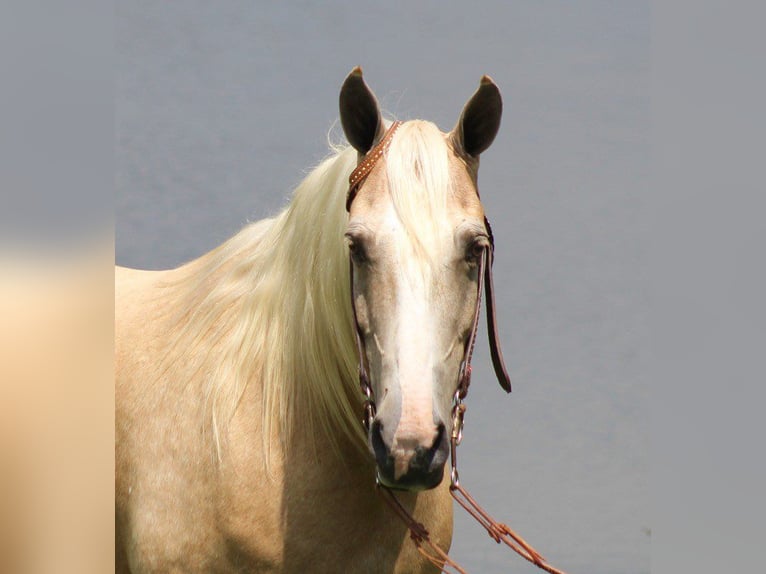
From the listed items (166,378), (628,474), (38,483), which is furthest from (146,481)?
(628,474)

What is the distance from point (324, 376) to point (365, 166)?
41cm

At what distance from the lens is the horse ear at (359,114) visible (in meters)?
1.93

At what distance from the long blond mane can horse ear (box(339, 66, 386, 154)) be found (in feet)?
0.19

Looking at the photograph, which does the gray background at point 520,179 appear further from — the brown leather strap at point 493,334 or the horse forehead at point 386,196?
the horse forehead at point 386,196

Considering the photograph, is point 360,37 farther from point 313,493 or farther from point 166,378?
point 313,493

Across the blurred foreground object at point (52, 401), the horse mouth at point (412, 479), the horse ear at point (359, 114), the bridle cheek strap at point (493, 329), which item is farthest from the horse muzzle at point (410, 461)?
the blurred foreground object at point (52, 401)

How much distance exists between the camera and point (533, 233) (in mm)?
4172

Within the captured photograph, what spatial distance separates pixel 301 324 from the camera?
6.85 ft

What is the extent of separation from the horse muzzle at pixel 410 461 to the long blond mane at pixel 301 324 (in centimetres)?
36

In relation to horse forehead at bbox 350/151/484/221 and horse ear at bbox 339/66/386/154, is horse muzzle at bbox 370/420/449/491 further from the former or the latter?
horse ear at bbox 339/66/386/154

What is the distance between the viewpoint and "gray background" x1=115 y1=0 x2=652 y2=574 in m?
4.17

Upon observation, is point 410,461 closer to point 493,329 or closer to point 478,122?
point 493,329

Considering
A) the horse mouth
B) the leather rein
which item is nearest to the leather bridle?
the leather rein

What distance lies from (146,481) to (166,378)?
8.3 inches
